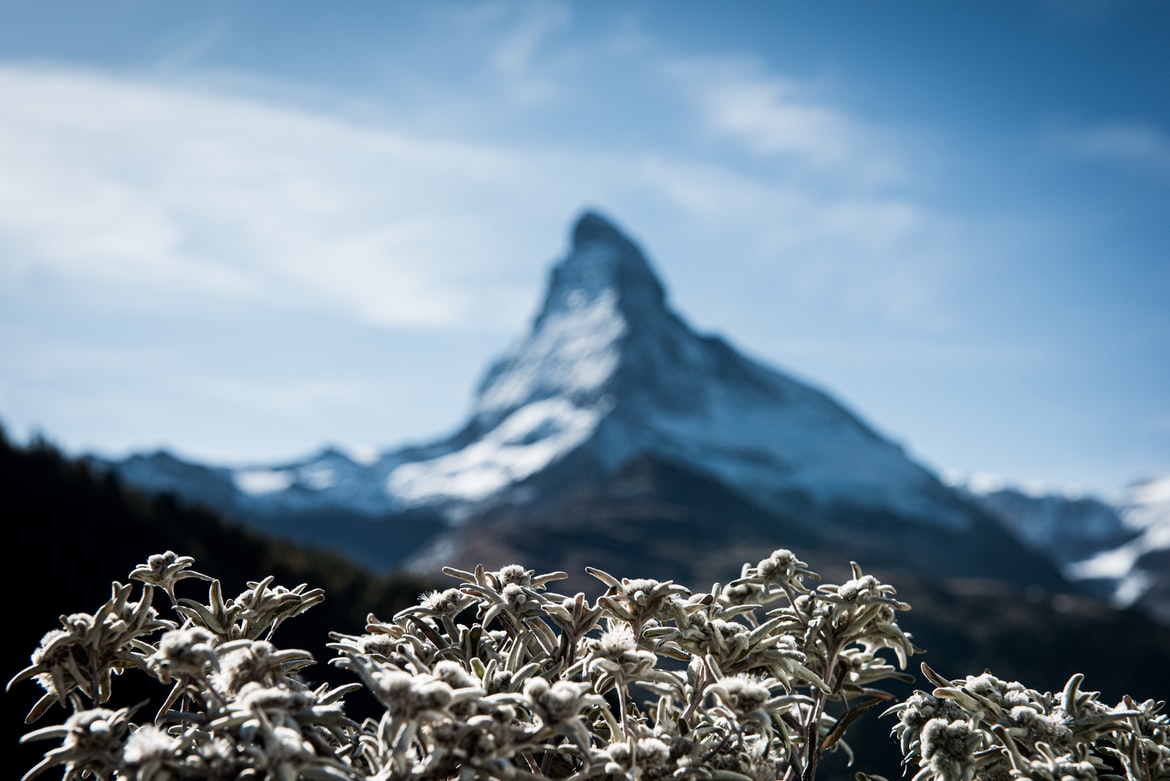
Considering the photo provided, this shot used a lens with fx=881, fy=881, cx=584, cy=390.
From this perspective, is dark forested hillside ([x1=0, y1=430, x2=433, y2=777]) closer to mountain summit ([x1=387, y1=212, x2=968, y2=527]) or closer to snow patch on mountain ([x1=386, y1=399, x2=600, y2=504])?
mountain summit ([x1=387, y1=212, x2=968, y2=527])

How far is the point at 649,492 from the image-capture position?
108m

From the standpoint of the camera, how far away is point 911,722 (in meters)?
2.13

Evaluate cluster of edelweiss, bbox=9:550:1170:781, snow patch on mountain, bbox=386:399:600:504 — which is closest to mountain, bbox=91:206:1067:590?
snow patch on mountain, bbox=386:399:600:504


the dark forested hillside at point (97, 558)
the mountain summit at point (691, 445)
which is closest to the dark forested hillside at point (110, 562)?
the dark forested hillside at point (97, 558)

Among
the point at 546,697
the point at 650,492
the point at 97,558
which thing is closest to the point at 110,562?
the point at 97,558

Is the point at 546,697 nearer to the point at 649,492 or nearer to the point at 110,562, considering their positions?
the point at 110,562

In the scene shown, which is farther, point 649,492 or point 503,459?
point 503,459

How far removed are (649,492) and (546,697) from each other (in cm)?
10780

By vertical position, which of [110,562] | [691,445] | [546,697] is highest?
[691,445]

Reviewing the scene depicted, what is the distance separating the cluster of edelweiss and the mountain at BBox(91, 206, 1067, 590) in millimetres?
65748

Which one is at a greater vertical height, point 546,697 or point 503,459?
point 503,459

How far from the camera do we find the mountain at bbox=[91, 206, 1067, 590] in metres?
89.4

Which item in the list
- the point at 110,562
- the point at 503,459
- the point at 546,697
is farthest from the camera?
the point at 503,459

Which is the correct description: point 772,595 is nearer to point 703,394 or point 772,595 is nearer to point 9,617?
point 9,617
